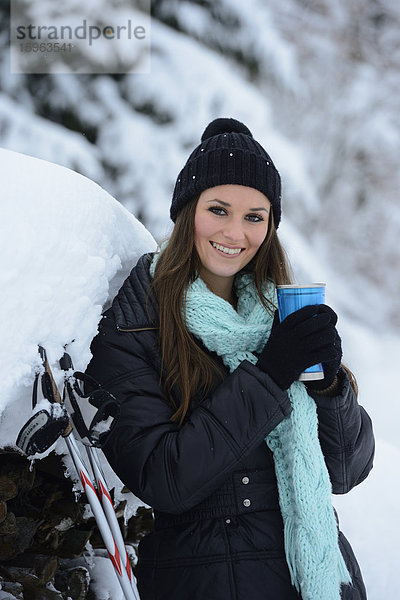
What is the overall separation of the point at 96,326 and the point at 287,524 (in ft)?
2.55

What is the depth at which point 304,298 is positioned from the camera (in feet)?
5.45

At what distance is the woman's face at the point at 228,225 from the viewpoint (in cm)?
189

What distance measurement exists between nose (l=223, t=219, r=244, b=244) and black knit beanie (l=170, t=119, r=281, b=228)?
12cm

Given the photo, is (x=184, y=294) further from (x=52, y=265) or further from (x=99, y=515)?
(x=99, y=515)

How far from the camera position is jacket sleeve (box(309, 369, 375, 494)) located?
69.3 inches

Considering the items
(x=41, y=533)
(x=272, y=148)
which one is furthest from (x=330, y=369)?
(x=272, y=148)

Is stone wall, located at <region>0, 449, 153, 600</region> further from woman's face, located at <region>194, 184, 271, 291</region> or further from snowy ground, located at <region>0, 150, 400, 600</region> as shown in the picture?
woman's face, located at <region>194, 184, 271, 291</region>

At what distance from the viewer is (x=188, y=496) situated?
5.02 feet

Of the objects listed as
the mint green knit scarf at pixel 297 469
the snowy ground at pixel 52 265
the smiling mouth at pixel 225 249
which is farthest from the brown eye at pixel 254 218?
the snowy ground at pixel 52 265

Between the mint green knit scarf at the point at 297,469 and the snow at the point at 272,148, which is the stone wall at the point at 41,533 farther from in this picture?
the mint green knit scarf at the point at 297,469

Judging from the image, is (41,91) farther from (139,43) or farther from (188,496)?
(188,496)

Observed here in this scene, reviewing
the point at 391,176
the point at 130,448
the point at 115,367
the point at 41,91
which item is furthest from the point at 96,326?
the point at 391,176

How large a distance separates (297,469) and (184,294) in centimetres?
62

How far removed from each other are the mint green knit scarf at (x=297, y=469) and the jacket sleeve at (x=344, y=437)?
6cm
